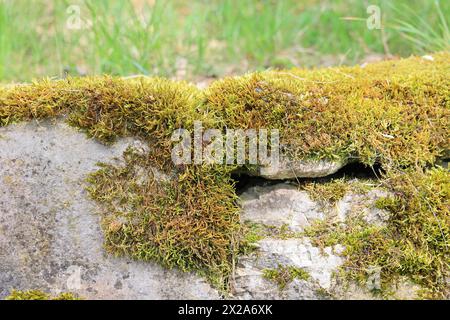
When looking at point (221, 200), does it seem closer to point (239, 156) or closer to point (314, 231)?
point (239, 156)

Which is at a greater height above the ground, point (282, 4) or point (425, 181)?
point (282, 4)

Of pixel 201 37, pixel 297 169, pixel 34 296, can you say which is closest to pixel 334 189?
pixel 297 169

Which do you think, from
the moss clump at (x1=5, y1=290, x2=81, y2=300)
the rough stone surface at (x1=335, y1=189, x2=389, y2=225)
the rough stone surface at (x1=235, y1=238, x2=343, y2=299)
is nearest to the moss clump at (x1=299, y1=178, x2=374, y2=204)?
the rough stone surface at (x1=335, y1=189, x2=389, y2=225)

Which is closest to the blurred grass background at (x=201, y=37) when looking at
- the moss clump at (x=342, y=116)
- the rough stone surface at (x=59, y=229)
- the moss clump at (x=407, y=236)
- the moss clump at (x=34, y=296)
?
the moss clump at (x=342, y=116)

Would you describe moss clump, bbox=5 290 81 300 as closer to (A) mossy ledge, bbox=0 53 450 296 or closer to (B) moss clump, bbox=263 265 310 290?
(A) mossy ledge, bbox=0 53 450 296

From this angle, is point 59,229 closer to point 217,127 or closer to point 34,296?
point 34,296
